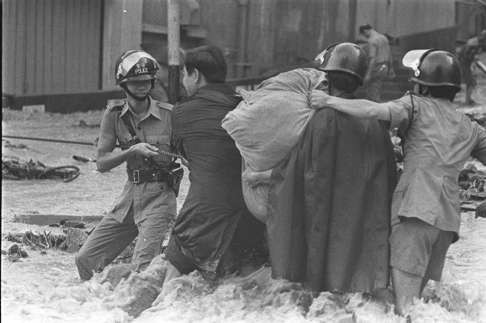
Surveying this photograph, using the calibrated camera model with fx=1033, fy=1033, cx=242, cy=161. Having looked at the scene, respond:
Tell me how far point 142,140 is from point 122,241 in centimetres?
67

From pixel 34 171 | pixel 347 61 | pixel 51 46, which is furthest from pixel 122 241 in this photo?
pixel 51 46

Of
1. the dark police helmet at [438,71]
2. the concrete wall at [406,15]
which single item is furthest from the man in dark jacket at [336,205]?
the concrete wall at [406,15]

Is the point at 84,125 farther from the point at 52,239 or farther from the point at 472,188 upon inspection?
the point at 52,239

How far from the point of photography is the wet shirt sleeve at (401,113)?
5.57 meters

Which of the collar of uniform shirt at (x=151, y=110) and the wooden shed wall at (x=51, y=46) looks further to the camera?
the wooden shed wall at (x=51, y=46)

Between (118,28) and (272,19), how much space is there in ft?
15.0

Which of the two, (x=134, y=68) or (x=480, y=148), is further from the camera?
(x=134, y=68)

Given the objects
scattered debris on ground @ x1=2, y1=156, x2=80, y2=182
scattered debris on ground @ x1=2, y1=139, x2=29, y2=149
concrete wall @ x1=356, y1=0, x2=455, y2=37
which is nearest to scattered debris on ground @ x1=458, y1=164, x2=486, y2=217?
scattered debris on ground @ x1=2, y1=156, x2=80, y2=182

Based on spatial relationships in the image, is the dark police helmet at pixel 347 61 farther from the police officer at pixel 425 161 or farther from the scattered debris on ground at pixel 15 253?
the scattered debris on ground at pixel 15 253

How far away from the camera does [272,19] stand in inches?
899

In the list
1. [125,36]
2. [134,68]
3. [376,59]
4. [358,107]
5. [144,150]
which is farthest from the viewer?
[376,59]

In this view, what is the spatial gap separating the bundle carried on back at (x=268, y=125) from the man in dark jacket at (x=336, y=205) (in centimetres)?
10

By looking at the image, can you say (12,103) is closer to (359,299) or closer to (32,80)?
(32,80)

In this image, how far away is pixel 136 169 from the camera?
654 cm
